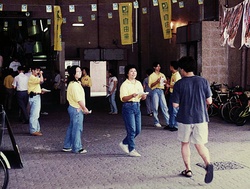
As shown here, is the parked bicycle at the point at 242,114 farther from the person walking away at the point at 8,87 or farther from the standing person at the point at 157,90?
the person walking away at the point at 8,87

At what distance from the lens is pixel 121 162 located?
870cm

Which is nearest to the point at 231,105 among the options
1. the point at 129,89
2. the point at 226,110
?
the point at 226,110

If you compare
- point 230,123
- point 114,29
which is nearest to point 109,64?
point 114,29

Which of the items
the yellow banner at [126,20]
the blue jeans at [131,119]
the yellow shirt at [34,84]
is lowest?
the blue jeans at [131,119]

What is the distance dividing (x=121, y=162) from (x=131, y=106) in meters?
1.23

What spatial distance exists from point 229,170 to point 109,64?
21.7m

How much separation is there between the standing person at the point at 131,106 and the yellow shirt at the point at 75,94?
0.91 metres

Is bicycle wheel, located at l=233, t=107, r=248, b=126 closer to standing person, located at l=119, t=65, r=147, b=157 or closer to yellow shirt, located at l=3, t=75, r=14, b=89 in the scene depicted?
standing person, located at l=119, t=65, r=147, b=157

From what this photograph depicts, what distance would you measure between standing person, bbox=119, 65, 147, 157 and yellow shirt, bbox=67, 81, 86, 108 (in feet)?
2.98

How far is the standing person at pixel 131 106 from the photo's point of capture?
354 inches

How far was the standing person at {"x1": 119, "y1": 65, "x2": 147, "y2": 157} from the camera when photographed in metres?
8.99

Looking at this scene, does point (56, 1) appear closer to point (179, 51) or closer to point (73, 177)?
point (179, 51)

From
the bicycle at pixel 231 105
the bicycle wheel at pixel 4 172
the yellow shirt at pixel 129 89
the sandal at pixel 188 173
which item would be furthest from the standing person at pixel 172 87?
the bicycle wheel at pixel 4 172

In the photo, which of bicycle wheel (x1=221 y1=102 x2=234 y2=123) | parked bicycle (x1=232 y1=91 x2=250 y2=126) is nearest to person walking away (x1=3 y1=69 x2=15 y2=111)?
bicycle wheel (x1=221 y1=102 x2=234 y2=123)
